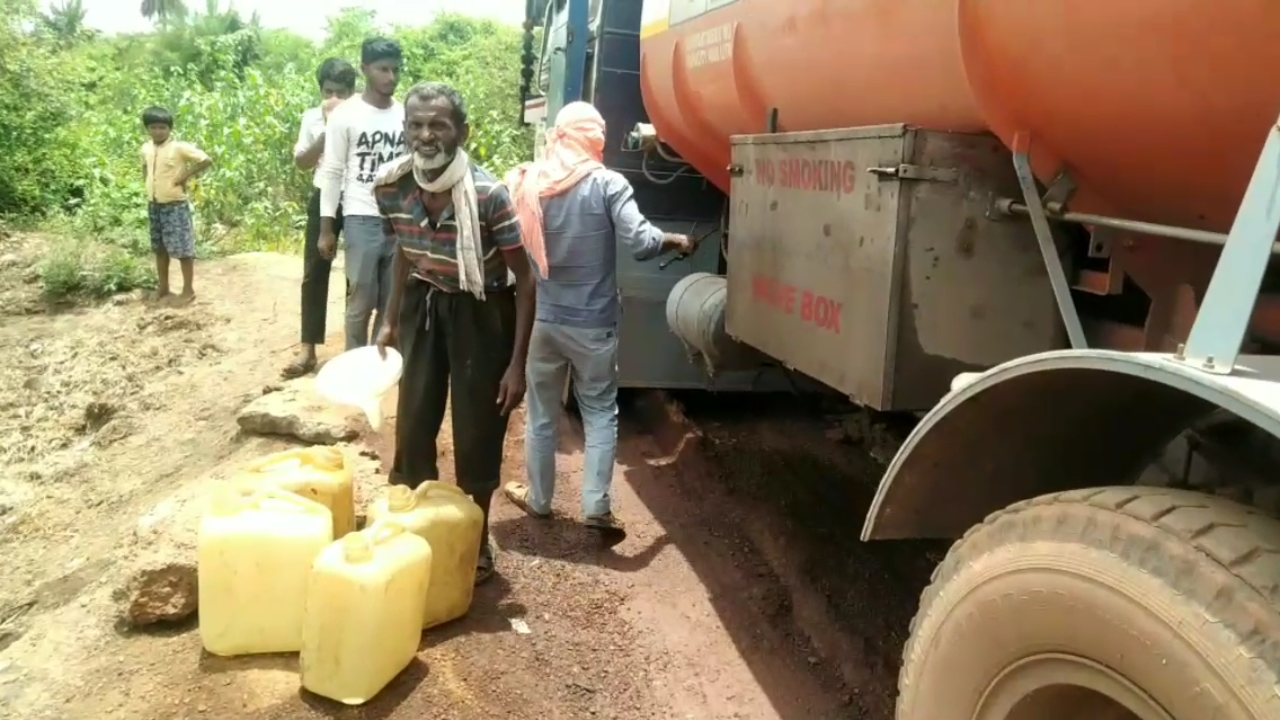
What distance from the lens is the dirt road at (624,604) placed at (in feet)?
10.3

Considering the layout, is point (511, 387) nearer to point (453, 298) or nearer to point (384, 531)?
point (453, 298)

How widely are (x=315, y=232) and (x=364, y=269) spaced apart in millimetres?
712

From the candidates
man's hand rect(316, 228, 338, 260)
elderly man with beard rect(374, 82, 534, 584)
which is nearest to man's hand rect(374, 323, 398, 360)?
elderly man with beard rect(374, 82, 534, 584)

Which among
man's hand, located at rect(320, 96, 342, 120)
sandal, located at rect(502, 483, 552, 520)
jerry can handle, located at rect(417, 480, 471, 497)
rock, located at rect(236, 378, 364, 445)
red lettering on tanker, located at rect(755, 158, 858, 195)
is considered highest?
man's hand, located at rect(320, 96, 342, 120)

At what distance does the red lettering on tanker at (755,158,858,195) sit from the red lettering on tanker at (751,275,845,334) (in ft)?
1.03

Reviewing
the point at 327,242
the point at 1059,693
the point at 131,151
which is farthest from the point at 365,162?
the point at 131,151

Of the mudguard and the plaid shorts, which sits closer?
the mudguard

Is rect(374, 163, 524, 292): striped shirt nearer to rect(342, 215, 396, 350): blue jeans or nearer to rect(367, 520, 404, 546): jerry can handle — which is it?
rect(367, 520, 404, 546): jerry can handle

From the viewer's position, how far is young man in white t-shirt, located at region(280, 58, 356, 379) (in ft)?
19.1

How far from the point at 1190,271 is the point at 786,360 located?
50.6 inches

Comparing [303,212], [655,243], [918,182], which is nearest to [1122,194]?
[918,182]

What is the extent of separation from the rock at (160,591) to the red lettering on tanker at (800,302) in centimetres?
210

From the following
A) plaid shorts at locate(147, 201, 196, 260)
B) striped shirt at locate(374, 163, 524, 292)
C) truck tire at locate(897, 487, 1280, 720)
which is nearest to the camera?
truck tire at locate(897, 487, 1280, 720)

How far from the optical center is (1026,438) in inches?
84.4
